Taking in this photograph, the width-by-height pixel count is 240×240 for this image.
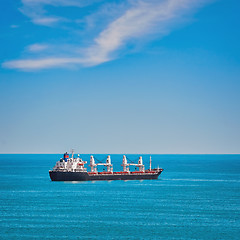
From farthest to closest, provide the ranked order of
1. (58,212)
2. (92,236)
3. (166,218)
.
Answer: (58,212), (166,218), (92,236)

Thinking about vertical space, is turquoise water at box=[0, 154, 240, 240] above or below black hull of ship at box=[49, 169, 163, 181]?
below

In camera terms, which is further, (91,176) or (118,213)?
(91,176)

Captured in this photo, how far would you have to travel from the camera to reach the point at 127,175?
150m

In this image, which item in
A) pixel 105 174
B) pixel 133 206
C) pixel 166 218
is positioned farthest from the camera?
pixel 105 174

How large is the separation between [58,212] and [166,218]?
1911 cm

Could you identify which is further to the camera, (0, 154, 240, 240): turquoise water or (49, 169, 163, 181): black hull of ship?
(49, 169, 163, 181): black hull of ship

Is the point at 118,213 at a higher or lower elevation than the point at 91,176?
lower

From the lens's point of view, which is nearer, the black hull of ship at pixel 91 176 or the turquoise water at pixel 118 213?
the turquoise water at pixel 118 213

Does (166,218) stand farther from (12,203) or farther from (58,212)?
(12,203)

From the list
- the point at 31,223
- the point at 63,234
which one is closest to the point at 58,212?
the point at 31,223

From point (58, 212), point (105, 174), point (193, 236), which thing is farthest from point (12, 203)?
point (105, 174)

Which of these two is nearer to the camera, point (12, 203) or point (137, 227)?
point (137, 227)

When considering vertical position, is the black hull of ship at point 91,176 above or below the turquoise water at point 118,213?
above

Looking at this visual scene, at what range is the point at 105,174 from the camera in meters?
146
